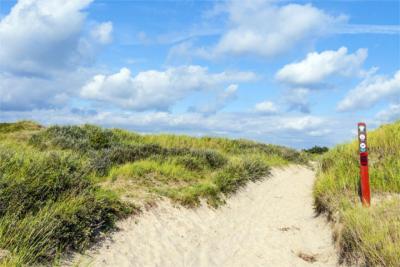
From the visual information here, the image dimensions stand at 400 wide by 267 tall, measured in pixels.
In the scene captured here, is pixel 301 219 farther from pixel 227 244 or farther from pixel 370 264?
pixel 370 264

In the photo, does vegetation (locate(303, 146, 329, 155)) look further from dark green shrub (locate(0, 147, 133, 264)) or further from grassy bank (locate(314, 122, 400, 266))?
dark green shrub (locate(0, 147, 133, 264))

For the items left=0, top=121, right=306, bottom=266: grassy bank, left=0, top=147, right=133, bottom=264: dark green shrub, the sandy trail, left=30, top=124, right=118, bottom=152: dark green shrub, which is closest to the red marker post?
the sandy trail

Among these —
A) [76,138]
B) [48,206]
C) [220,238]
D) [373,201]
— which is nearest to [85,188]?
[48,206]

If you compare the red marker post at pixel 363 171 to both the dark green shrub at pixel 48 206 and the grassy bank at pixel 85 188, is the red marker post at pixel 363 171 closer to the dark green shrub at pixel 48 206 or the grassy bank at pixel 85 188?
the grassy bank at pixel 85 188

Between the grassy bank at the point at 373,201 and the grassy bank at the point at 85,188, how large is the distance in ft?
11.6

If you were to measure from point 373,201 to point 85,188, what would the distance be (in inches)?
275

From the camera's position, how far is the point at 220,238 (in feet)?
34.0

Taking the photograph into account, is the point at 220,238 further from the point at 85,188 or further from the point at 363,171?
the point at 363,171

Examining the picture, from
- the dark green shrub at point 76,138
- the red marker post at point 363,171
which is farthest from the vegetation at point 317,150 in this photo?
the red marker post at point 363,171

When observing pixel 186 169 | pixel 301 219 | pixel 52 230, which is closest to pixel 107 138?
pixel 186 169

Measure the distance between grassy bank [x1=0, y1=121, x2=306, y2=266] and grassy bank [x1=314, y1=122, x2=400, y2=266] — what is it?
3531 millimetres

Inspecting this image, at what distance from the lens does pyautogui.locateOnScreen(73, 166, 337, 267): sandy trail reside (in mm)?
8445

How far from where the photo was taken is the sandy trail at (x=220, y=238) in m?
8.45

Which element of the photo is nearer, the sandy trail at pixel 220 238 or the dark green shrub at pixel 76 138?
the sandy trail at pixel 220 238
